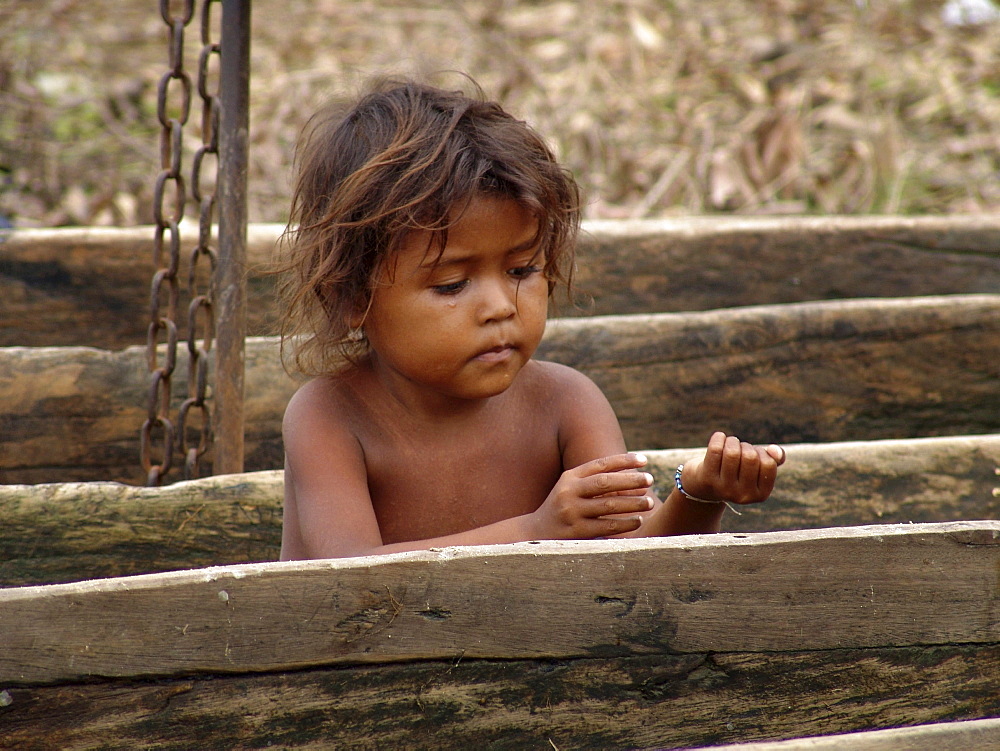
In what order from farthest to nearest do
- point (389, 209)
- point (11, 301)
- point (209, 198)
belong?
point (11, 301)
point (209, 198)
point (389, 209)

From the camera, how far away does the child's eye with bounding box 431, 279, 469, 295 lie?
1526 mm

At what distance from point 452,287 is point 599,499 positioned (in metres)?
0.39

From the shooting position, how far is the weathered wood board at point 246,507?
6.11 feet

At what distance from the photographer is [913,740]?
3.44 ft

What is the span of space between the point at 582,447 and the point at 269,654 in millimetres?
767

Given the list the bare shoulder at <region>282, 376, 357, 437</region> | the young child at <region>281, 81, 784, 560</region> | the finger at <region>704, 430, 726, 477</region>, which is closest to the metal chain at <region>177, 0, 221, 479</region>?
the young child at <region>281, 81, 784, 560</region>

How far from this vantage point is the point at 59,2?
19.0ft

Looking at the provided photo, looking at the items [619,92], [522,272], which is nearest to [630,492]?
[522,272]

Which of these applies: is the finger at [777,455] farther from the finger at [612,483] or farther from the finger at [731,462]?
the finger at [612,483]

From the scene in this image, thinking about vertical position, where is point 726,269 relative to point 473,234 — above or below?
below

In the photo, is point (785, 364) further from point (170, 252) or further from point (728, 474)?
point (170, 252)

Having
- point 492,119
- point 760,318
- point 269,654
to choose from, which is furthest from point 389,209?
point 760,318

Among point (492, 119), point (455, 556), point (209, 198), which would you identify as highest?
point (492, 119)

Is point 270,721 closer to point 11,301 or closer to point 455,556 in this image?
point 455,556
